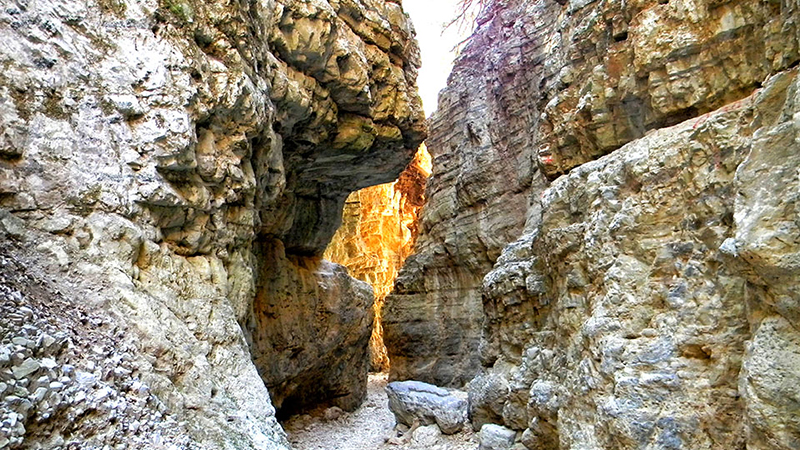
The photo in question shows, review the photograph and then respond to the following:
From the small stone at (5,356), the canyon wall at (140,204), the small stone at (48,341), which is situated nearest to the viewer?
the small stone at (5,356)

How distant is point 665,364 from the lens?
368 cm

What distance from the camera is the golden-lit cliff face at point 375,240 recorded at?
23.6 metres

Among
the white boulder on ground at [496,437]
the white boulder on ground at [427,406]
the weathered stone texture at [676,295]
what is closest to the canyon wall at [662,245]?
the weathered stone texture at [676,295]

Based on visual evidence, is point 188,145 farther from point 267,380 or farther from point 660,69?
point 267,380

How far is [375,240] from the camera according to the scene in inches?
942

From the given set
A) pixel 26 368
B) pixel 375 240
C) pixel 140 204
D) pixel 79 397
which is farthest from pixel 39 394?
pixel 375 240

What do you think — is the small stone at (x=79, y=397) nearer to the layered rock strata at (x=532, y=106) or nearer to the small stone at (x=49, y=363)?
the small stone at (x=49, y=363)

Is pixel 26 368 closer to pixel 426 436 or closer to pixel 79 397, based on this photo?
pixel 79 397

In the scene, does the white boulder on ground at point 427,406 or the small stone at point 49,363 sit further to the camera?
the white boulder on ground at point 427,406

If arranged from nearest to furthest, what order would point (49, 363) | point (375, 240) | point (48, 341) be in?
point (49, 363), point (48, 341), point (375, 240)

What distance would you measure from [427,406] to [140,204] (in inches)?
289

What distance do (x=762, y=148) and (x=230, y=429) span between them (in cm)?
448

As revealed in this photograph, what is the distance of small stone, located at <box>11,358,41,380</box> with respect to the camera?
2764 mm

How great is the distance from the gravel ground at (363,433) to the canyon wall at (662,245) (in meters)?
2.24
